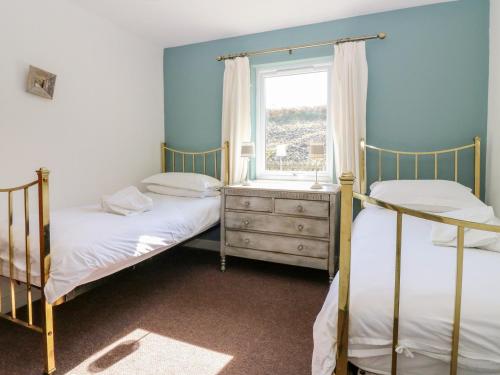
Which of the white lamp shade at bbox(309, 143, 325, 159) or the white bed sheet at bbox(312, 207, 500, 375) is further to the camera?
the white lamp shade at bbox(309, 143, 325, 159)

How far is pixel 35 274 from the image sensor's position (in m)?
1.65

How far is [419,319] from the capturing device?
96 centimetres

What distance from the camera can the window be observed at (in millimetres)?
3219

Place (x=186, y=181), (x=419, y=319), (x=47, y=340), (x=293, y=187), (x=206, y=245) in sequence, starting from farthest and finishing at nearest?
(x=206, y=245), (x=186, y=181), (x=293, y=187), (x=47, y=340), (x=419, y=319)

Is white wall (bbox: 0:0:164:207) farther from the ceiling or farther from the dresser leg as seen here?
the dresser leg

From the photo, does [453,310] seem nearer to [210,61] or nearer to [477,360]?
[477,360]

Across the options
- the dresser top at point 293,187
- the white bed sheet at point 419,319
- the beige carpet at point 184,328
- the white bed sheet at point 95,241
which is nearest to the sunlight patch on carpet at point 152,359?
the beige carpet at point 184,328

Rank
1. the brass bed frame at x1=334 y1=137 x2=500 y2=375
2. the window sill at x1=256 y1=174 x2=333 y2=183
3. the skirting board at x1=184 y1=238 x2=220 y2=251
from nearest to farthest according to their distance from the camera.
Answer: the brass bed frame at x1=334 y1=137 x2=500 y2=375
the window sill at x1=256 y1=174 x2=333 y2=183
the skirting board at x1=184 y1=238 x2=220 y2=251

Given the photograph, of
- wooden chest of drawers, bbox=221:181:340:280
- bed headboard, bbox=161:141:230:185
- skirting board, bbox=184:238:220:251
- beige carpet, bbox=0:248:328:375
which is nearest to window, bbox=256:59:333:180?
bed headboard, bbox=161:141:230:185

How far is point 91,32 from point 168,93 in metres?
1.06

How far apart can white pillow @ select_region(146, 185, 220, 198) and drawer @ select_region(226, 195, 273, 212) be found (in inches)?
11.3

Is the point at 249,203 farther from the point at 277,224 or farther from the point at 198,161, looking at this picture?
the point at 198,161

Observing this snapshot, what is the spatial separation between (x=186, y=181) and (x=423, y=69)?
2.36 meters

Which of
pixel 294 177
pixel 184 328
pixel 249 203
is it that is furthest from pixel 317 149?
pixel 184 328
